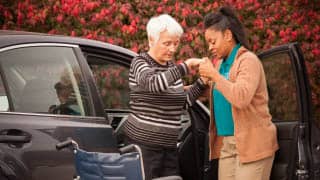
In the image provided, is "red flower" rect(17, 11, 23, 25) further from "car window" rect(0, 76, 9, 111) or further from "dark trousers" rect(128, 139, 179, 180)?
"car window" rect(0, 76, 9, 111)

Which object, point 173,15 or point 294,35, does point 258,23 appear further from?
point 173,15

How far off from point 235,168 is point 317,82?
484 centimetres

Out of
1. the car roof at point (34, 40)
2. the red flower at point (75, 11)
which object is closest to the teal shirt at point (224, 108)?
the car roof at point (34, 40)

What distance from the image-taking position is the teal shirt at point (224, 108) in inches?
185

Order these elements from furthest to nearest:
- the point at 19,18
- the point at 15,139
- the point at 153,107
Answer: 1. the point at 19,18
2. the point at 153,107
3. the point at 15,139

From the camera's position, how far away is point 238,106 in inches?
174

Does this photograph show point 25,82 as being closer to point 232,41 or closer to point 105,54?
point 105,54

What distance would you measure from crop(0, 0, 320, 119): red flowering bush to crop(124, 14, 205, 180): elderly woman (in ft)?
12.5

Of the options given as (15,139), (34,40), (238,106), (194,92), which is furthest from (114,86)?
(15,139)

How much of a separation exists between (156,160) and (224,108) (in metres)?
0.53

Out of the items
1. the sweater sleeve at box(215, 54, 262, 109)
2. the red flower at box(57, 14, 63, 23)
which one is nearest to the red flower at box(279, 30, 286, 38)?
the red flower at box(57, 14, 63, 23)

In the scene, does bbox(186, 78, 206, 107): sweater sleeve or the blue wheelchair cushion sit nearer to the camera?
the blue wheelchair cushion

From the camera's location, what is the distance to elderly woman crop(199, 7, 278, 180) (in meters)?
4.49

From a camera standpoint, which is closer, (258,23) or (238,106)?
(238,106)
